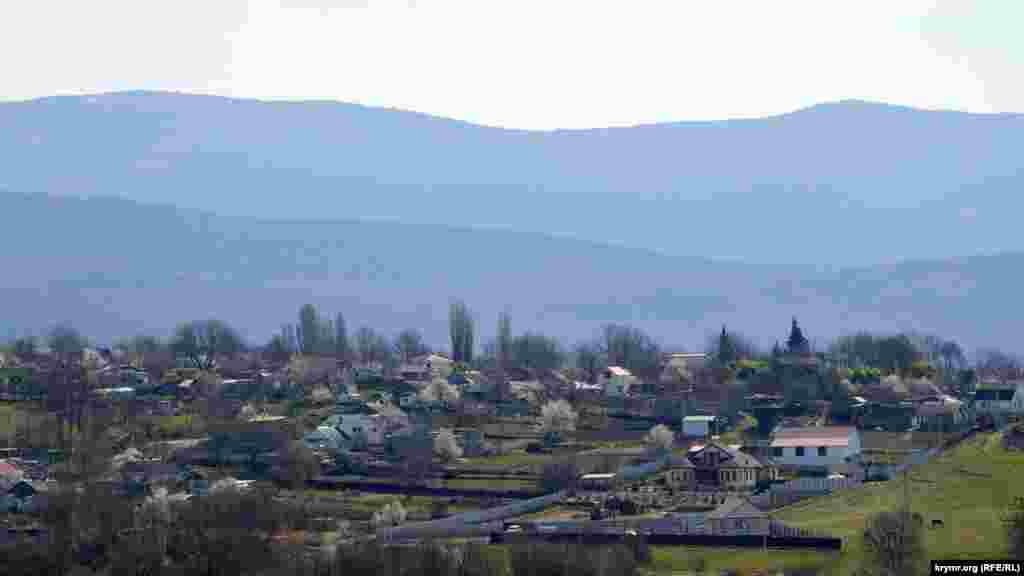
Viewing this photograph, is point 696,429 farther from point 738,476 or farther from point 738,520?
point 738,520

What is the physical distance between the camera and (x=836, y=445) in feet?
237

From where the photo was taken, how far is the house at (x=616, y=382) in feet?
314

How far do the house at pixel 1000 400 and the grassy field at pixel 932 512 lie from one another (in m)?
10.7

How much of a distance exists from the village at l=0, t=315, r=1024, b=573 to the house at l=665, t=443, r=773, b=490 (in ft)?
0.26

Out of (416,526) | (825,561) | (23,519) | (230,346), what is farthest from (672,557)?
(230,346)

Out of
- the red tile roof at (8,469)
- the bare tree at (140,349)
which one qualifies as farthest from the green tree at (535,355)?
the red tile roof at (8,469)

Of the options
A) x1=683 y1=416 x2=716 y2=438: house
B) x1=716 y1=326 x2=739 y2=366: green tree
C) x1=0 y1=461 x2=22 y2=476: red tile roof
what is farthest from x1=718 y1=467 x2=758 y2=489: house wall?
x1=716 y1=326 x2=739 y2=366: green tree

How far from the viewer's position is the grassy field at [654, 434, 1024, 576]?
49.5 meters

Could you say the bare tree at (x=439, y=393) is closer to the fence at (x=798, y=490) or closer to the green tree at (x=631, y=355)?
the green tree at (x=631, y=355)

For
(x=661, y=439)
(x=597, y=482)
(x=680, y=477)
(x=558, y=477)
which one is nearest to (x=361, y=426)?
(x=661, y=439)

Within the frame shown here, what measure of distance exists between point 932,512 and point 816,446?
55.3 feet

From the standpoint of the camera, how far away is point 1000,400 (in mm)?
84188

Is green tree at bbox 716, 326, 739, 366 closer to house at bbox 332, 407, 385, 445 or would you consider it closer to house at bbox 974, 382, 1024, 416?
house at bbox 974, 382, 1024, 416

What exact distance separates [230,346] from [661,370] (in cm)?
2535
